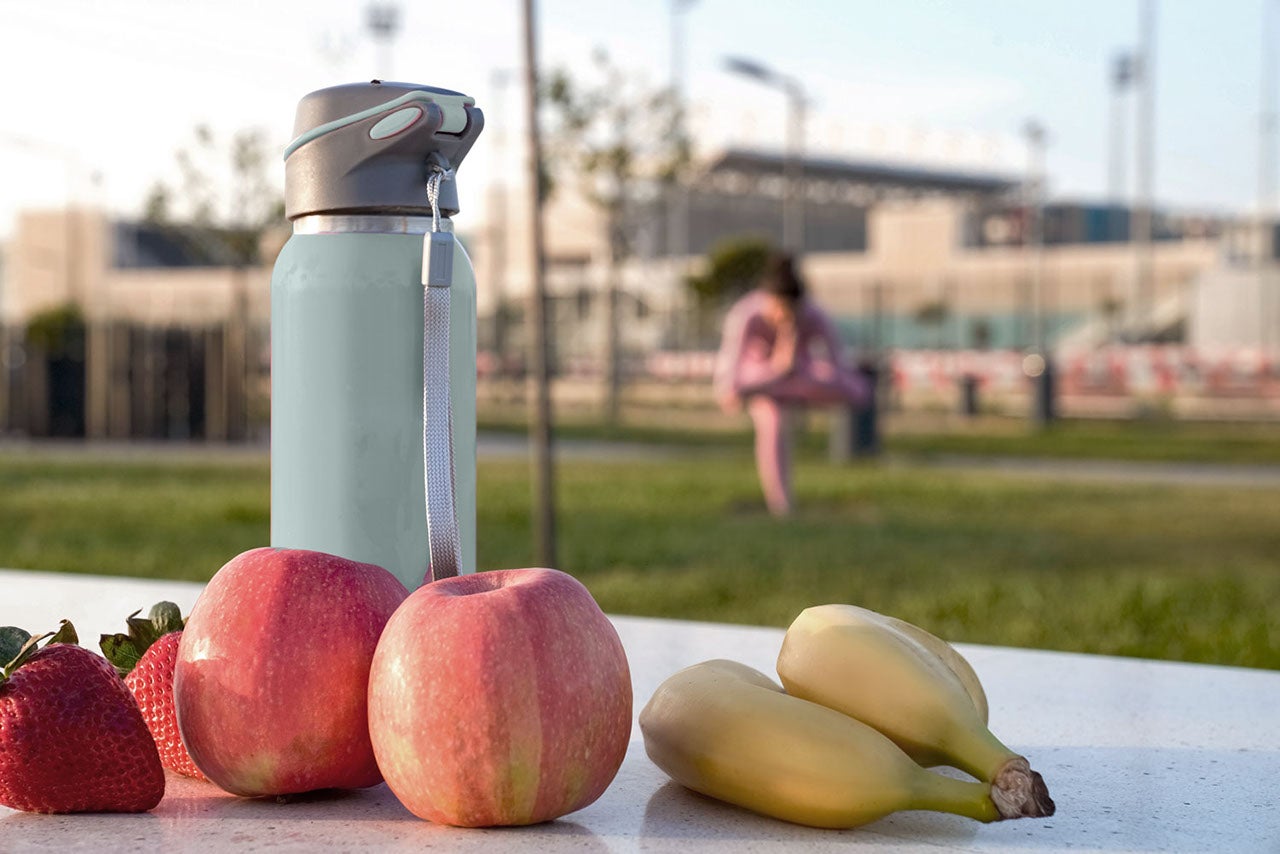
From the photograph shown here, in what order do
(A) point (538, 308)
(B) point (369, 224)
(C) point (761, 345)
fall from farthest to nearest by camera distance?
(C) point (761, 345) → (A) point (538, 308) → (B) point (369, 224)

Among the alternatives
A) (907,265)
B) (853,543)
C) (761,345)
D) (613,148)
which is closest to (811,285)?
(907,265)

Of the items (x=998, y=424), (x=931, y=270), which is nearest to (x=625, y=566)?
(x=998, y=424)

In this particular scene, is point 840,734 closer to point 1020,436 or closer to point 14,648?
point 14,648

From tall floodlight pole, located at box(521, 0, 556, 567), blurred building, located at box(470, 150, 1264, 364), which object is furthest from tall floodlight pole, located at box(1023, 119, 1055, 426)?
tall floodlight pole, located at box(521, 0, 556, 567)

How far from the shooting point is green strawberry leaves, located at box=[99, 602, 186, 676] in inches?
42.1

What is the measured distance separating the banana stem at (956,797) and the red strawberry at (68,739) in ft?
1.59

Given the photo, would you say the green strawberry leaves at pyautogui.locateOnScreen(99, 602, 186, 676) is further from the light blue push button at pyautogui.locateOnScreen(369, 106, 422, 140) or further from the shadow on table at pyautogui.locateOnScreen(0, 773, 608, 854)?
the light blue push button at pyautogui.locateOnScreen(369, 106, 422, 140)

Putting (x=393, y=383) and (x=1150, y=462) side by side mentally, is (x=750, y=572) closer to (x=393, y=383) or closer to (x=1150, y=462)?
(x=393, y=383)

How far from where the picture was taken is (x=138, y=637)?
3.56 ft

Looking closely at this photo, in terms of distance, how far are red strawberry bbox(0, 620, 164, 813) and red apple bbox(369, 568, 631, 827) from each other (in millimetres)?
171

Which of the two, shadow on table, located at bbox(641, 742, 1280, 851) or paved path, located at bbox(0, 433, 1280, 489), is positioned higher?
shadow on table, located at bbox(641, 742, 1280, 851)

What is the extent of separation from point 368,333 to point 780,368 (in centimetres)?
804

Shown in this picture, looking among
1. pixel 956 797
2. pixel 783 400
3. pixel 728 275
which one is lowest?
pixel 783 400

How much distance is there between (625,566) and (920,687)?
20.5 ft
